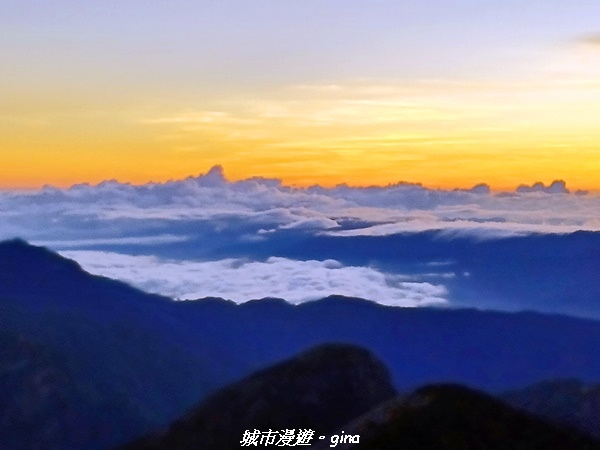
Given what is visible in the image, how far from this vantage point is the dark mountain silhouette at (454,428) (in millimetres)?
114500

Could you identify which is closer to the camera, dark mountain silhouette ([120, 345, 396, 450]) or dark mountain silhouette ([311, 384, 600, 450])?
dark mountain silhouette ([311, 384, 600, 450])

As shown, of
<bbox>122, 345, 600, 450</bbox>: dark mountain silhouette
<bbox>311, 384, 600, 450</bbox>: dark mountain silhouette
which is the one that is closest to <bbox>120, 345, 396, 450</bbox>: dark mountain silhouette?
<bbox>122, 345, 600, 450</bbox>: dark mountain silhouette

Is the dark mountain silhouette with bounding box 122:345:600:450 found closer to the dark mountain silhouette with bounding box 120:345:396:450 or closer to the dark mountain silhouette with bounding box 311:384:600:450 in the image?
the dark mountain silhouette with bounding box 120:345:396:450

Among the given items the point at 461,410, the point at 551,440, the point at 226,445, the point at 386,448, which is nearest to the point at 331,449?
the point at 386,448

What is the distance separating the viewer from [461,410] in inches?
4732

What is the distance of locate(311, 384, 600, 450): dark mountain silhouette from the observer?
376 ft

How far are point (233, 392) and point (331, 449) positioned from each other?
A: 241 ft

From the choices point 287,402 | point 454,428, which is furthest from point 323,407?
point 454,428

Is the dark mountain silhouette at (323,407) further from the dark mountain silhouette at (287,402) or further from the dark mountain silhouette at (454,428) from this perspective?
the dark mountain silhouette at (454,428)

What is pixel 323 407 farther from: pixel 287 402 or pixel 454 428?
pixel 454 428

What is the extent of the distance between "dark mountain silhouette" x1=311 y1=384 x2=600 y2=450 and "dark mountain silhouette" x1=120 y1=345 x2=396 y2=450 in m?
54.3

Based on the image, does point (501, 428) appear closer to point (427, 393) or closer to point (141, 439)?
point (427, 393)

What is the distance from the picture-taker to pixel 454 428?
384 ft

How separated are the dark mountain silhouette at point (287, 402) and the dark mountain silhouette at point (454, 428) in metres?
54.3
